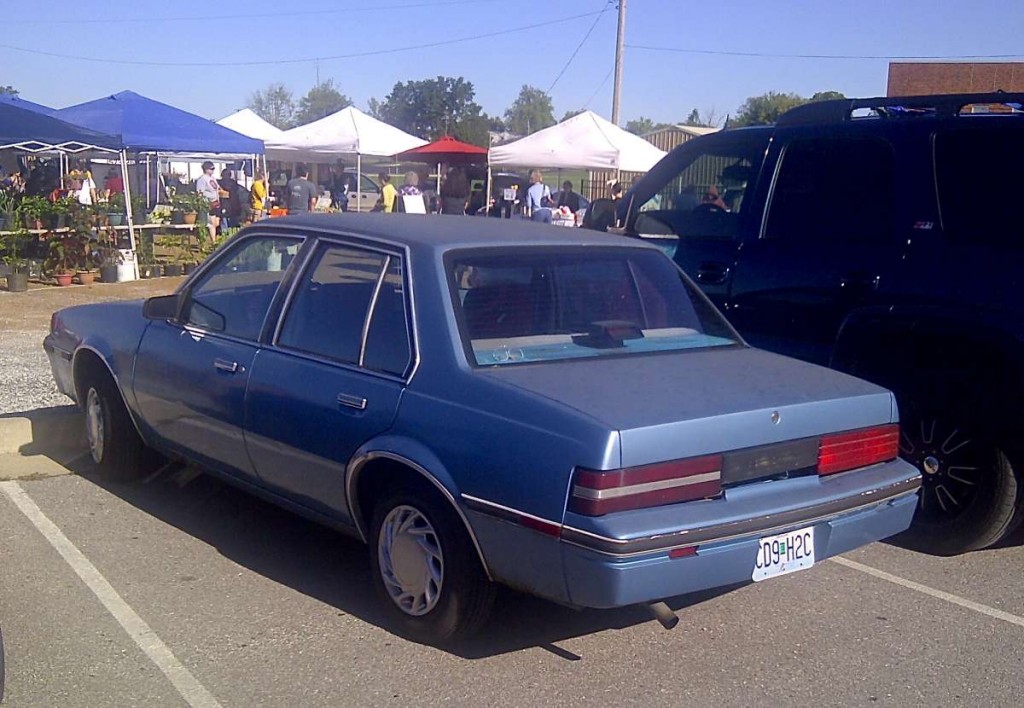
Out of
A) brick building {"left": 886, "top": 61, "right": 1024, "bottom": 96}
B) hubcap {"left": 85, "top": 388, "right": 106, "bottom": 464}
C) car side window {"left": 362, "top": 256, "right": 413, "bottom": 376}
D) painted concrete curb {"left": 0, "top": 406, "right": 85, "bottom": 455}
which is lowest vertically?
painted concrete curb {"left": 0, "top": 406, "right": 85, "bottom": 455}

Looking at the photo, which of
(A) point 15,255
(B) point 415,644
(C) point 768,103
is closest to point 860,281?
(B) point 415,644

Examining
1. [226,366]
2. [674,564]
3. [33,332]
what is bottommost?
[33,332]

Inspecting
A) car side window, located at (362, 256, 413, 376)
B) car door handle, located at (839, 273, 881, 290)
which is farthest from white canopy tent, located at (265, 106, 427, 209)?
car side window, located at (362, 256, 413, 376)

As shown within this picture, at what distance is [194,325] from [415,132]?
71.0 m

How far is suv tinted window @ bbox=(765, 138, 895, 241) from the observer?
19.1 feet

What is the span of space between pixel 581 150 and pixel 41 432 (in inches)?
572

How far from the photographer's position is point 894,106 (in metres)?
6.20

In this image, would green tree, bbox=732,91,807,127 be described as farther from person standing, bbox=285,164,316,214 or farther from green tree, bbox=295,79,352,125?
green tree, bbox=295,79,352,125

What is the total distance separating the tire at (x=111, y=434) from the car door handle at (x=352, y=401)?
215cm

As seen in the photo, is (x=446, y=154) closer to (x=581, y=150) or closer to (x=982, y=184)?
(x=581, y=150)

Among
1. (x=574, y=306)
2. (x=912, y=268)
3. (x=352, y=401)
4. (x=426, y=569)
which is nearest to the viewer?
(x=426, y=569)

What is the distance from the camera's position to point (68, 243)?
611 inches

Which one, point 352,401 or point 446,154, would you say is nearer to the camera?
point 352,401

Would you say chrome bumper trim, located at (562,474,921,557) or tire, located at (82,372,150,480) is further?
tire, located at (82,372,150,480)
